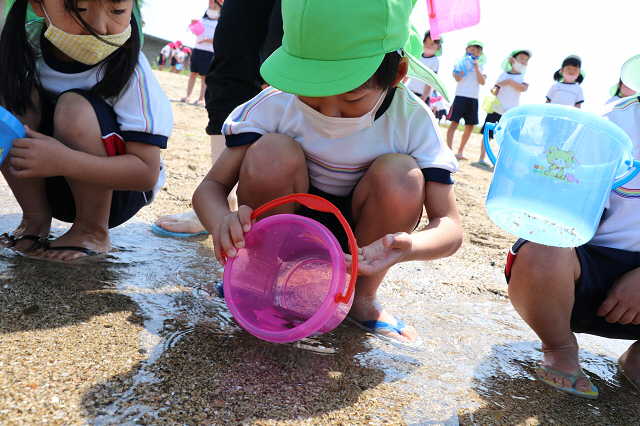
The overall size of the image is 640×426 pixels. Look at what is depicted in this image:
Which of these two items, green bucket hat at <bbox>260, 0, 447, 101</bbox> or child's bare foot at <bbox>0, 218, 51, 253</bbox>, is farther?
child's bare foot at <bbox>0, 218, 51, 253</bbox>

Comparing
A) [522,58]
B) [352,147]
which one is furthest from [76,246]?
[522,58]

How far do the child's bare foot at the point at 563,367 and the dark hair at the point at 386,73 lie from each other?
0.87 metres

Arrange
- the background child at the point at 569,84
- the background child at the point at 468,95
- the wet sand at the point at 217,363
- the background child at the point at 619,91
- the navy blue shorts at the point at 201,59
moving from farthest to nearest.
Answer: the navy blue shorts at the point at 201,59 → the background child at the point at 468,95 → the background child at the point at 569,84 → the background child at the point at 619,91 → the wet sand at the point at 217,363

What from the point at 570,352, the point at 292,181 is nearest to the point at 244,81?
the point at 292,181

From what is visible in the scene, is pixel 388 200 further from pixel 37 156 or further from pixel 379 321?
pixel 37 156

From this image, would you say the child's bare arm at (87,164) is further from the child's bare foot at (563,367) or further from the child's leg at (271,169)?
the child's bare foot at (563,367)

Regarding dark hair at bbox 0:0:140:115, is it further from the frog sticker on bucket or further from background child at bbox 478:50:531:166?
background child at bbox 478:50:531:166

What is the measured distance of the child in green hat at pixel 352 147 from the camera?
118cm

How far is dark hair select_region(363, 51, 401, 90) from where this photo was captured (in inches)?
51.0

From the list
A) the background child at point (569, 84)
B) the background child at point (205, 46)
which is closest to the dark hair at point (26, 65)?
the background child at point (205, 46)

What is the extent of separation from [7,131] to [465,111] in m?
6.19

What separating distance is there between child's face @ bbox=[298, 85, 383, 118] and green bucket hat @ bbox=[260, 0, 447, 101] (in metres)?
0.09

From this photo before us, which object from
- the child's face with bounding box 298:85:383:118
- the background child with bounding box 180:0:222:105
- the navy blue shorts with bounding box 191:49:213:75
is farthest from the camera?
the navy blue shorts with bounding box 191:49:213:75

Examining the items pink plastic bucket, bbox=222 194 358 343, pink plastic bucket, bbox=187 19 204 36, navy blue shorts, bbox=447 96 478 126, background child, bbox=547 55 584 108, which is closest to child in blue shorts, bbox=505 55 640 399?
pink plastic bucket, bbox=222 194 358 343
